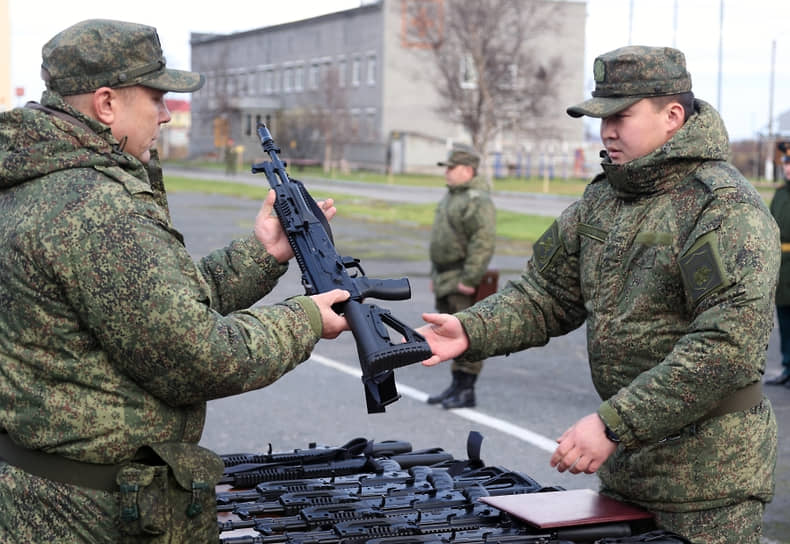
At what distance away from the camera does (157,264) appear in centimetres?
293

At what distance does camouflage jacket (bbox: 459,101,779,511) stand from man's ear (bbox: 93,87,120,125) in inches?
66.9

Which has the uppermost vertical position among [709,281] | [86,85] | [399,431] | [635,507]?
[86,85]

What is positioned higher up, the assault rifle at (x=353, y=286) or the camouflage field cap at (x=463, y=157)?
the camouflage field cap at (x=463, y=157)

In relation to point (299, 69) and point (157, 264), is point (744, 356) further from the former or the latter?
point (299, 69)

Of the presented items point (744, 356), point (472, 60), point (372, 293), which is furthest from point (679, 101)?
point (472, 60)

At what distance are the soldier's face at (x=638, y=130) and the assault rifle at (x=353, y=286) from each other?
903mm

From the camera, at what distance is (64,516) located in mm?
3057

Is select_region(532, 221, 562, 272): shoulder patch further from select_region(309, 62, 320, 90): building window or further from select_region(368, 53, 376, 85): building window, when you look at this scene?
select_region(309, 62, 320, 90): building window

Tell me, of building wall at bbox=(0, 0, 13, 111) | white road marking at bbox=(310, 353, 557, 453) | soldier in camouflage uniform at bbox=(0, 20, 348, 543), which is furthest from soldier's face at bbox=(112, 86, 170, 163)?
building wall at bbox=(0, 0, 13, 111)

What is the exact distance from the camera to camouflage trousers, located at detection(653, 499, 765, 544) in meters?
3.53

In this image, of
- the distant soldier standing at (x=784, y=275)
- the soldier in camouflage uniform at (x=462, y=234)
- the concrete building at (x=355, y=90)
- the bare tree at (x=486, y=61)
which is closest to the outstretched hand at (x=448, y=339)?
the soldier in camouflage uniform at (x=462, y=234)

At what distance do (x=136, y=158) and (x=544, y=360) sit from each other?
7.92 metres

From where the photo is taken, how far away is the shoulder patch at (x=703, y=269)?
339 centimetres

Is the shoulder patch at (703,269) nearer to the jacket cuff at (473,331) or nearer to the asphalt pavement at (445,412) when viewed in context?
the jacket cuff at (473,331)
